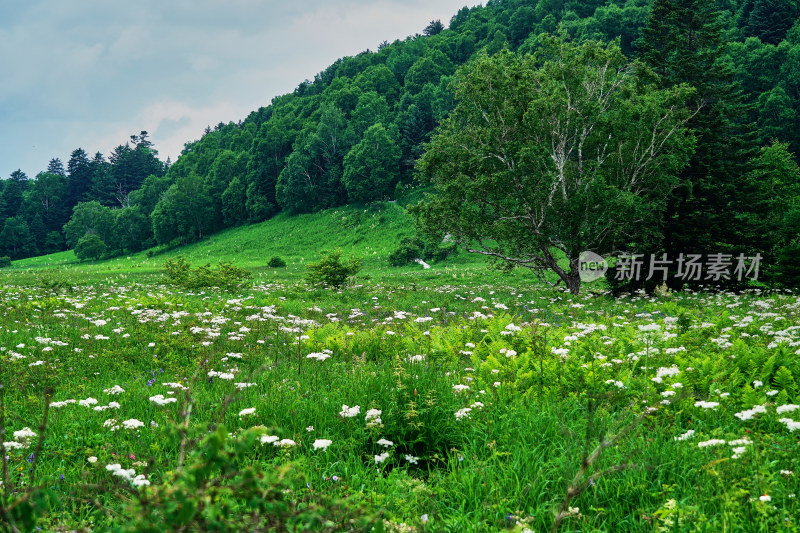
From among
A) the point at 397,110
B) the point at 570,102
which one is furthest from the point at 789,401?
the point at 397,110

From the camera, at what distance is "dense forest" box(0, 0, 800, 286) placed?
1952cm

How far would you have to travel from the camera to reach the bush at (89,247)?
75375 mm

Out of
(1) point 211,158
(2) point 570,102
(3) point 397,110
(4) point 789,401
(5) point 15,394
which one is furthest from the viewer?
(1) point 211,158

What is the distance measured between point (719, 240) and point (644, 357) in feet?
53.7

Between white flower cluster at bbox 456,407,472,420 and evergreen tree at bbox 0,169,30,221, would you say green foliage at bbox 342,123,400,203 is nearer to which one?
white flower cluster at bbox 456,407,472,420

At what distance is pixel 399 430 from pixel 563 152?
16.4m

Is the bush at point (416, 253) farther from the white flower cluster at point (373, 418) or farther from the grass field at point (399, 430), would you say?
the white flower cluster at point (373, 418)

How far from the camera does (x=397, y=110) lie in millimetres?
95500

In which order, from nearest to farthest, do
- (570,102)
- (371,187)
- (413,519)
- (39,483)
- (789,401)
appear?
(413,519) < (39,483) < (789,401) < (570,102) < (371,187)

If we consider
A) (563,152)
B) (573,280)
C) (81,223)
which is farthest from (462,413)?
(81,223)

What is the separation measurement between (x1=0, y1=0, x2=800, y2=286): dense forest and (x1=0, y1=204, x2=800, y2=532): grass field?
1294 cm

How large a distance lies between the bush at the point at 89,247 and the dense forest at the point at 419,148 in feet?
0.77

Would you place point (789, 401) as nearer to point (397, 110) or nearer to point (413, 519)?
point (413, 519)

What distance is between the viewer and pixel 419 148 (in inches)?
3127
